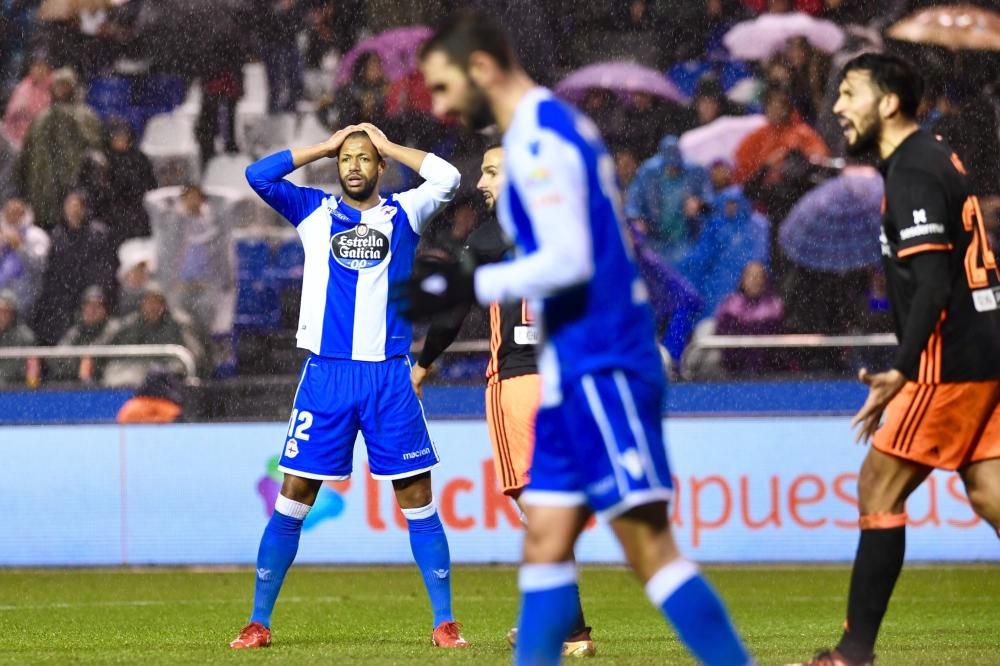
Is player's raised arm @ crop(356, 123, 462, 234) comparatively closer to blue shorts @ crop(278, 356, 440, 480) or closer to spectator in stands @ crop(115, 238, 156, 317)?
blue shorts @ crop(278, 356, 440, 480)

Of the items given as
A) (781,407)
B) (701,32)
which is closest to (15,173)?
(701,32)

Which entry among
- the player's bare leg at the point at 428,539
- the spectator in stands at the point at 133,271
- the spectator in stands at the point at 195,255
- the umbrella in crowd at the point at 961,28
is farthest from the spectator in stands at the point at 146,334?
the umbrella in crowd at the point at 961,28

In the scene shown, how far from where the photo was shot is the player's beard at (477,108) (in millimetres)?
4496

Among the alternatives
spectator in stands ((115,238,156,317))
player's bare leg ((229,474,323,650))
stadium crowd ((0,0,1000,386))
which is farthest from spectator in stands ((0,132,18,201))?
player's bare leg ((229,474,323,650))

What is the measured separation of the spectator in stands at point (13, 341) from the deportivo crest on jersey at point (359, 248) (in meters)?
6.31

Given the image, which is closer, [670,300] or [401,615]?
[401,615]

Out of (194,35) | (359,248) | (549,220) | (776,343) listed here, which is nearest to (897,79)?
(549,220)

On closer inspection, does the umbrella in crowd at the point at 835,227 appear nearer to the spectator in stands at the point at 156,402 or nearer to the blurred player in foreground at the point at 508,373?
the spectator in stands at the point at 156,402

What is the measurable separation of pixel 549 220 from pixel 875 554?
238cm

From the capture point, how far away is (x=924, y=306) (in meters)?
5.71

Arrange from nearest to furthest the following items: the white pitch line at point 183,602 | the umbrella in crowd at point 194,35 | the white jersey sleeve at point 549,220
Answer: the white jersey sleeve at point 549,220, the white pitch line at point 183,602, the umbrella in crowd at point 194,35

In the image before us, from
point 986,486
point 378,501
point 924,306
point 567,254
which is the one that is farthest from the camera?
point 378,501

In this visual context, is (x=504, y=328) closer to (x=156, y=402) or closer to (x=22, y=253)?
(x=156, y=402)

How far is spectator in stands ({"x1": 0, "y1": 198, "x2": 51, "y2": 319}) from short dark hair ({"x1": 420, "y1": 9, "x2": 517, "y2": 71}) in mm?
10581
